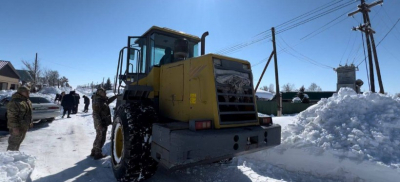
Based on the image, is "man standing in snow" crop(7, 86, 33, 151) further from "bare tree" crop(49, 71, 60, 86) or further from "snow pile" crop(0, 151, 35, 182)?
"bare tree" crop(49, 71, 60, 86)

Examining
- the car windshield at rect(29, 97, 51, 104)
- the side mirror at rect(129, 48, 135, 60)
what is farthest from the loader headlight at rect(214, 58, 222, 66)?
the car windshield at rect(29, 97, 51, 104)

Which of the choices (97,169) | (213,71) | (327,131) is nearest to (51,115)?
(97,169)

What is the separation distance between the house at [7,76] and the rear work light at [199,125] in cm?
3603

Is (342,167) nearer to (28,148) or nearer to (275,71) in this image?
(28,148)

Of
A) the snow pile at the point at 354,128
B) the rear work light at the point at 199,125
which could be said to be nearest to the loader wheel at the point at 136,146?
the rear work light at the point at 199,125

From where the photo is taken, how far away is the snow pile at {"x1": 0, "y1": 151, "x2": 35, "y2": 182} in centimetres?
296

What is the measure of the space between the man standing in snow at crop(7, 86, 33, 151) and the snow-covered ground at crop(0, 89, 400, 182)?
2.17 ft

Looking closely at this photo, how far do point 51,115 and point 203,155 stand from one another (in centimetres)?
980

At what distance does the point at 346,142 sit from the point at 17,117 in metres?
6.74

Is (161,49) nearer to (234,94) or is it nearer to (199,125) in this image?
(234,94)

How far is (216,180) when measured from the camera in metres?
3.68

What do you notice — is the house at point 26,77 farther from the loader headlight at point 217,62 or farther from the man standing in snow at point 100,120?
the loader headlight at point 217,62

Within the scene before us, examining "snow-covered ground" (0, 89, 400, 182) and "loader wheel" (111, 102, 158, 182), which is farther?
"snow-covered ground" (0, 89, 400, 182)

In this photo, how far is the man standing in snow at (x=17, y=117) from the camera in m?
4.18
